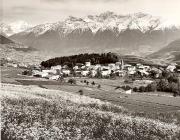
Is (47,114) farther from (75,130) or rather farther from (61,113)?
(75,130)

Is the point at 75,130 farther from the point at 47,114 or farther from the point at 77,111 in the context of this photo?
the point at 77,111

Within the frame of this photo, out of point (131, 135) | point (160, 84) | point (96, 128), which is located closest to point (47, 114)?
point (96, 128)

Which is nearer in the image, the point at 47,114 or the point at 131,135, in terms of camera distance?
the point at 131,135

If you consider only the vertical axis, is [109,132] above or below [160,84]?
above

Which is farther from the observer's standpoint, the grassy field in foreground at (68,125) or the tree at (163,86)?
the tree at (163,86)

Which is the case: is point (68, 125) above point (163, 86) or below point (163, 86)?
above

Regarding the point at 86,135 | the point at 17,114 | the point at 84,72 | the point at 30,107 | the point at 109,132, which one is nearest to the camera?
the point at 86,135

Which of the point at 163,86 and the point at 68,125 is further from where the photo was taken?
the point at 163,86

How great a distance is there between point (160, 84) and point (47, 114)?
Result: 8655 cm

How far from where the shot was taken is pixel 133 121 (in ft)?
94.4

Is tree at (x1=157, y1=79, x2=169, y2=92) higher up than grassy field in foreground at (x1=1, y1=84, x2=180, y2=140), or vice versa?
grassy field in foreground at (x1=1, y1=84, x2=180, y2=140)

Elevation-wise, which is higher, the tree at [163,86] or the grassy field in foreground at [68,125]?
the grassy field in foreground at [68,125]

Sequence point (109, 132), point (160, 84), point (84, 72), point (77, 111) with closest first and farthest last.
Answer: point (109, 132) < point (77, 111) < point (160, 84) < point (84, 72)

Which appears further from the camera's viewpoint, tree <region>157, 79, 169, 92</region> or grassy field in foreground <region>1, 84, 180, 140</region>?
tree <region>157, 79, 169, 92</region>
